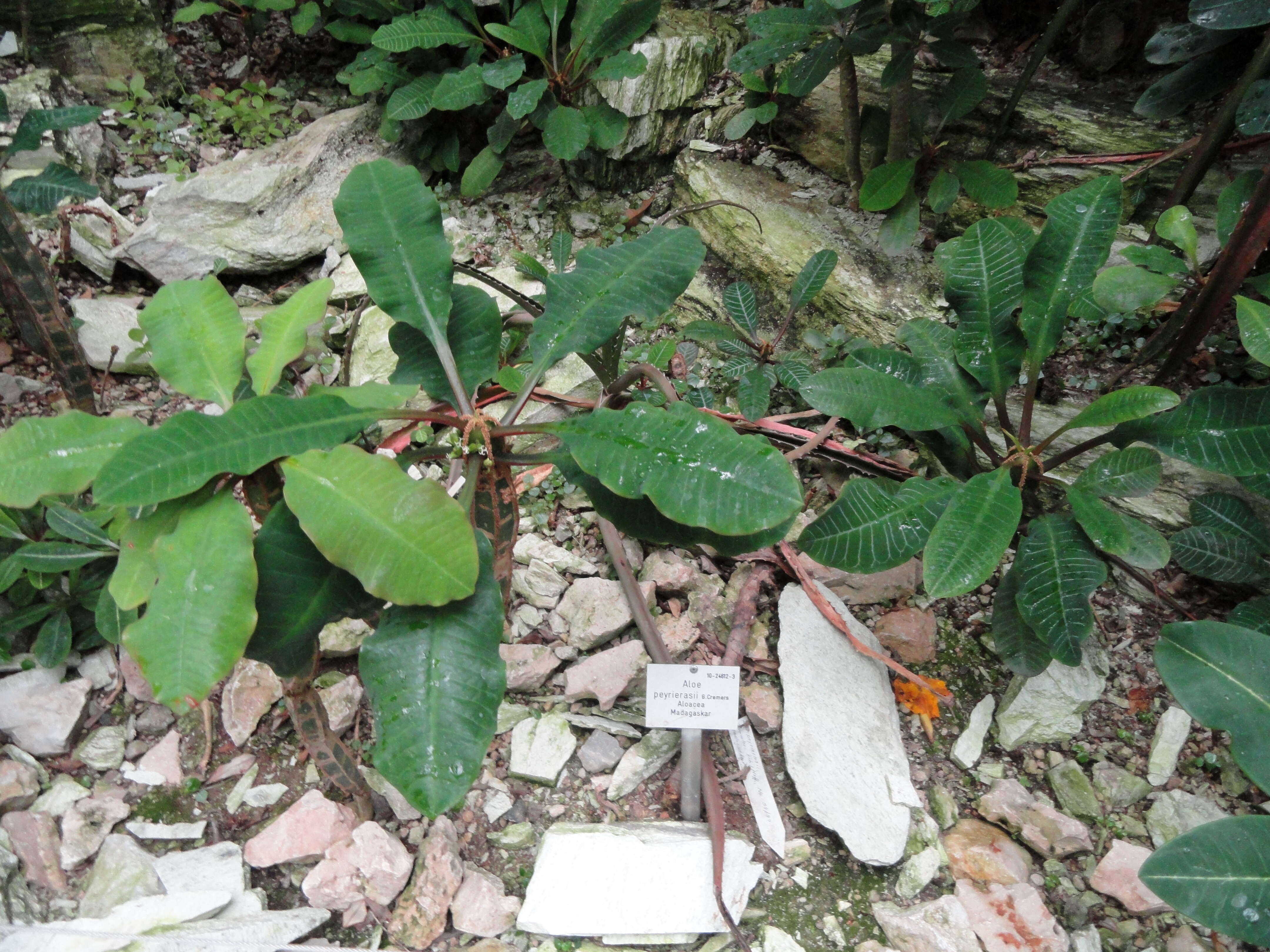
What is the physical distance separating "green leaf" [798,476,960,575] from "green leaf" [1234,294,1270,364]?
61cm

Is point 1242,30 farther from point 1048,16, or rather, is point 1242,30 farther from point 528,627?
point 528,627

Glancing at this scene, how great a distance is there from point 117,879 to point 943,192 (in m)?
2.50

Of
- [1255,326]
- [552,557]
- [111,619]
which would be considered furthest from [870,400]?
→ [111,619]

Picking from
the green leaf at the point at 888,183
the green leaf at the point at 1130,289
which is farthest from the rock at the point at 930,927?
the green leaf at the point at 888,183

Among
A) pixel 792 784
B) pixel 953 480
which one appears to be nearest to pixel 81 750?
pixel 792 784

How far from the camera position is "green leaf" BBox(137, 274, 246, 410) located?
1.17 m

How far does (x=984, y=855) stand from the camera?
1.55 m

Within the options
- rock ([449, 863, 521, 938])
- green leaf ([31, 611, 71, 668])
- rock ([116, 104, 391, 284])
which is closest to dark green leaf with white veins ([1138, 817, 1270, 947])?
rock ([449, 863, 521, 938])

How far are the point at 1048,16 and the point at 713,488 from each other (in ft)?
9.16

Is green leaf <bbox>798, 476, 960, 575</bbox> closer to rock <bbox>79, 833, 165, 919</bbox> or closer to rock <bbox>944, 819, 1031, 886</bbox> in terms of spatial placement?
rock <bbox>944, 819, 1031, 886</bbox>

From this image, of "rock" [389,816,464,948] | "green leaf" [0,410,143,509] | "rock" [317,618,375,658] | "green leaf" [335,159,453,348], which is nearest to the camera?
"green leaf" [0,410,143,509]

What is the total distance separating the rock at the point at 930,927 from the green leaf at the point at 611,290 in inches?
46.9

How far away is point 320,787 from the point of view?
5.13ft

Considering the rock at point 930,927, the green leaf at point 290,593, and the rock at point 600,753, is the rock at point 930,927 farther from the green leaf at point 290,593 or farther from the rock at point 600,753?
the green leaf at point 290,593
